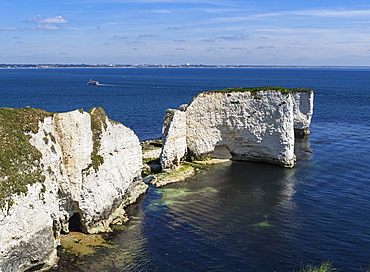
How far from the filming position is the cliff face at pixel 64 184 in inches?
803

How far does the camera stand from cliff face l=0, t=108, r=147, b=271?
20391 mm

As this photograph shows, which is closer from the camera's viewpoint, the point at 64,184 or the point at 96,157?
the point at 64,184

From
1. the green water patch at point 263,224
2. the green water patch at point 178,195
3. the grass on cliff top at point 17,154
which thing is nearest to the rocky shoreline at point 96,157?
the grass on cliff top at point 17,154

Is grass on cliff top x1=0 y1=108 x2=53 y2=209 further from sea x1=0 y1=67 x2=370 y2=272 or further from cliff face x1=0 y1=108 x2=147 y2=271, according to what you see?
sea x1=0 y1=67 x2=370 y2=272

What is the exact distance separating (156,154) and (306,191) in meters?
20.3

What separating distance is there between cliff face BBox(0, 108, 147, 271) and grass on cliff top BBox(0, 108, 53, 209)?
2.5 inches

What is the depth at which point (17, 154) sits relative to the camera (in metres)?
22.3

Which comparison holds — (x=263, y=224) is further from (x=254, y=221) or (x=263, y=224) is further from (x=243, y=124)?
(x=243, y=124)

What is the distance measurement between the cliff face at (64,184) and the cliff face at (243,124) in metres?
13.4

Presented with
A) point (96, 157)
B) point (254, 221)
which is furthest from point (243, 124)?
point (96, 157)

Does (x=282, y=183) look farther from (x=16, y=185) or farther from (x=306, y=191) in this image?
(x=16, y=185)

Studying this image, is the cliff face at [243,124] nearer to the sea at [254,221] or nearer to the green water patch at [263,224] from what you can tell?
the sea at [254,221]

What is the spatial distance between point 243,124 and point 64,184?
2739 cm

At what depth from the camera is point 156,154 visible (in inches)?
1928
